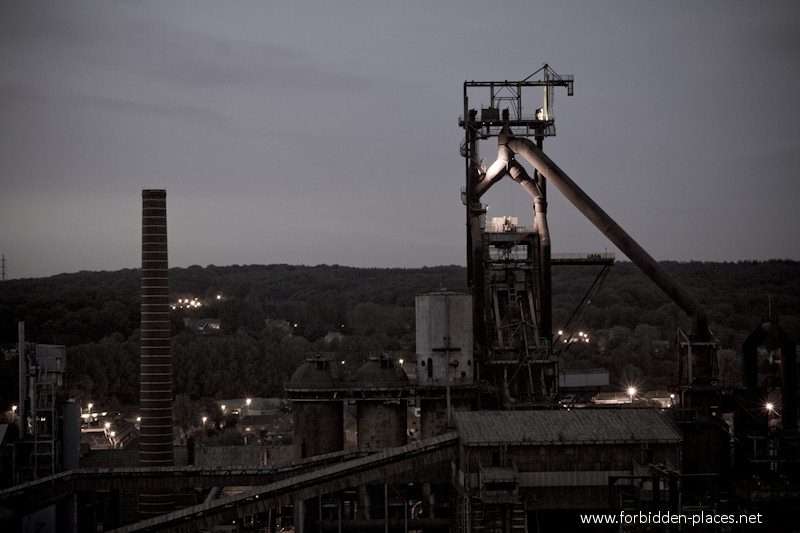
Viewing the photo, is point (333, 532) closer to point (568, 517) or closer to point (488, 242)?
point (568, 517)

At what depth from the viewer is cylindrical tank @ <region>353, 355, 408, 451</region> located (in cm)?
4800

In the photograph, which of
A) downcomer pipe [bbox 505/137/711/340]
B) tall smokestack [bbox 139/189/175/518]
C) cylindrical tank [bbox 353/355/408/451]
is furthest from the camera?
tall smokestack [bbox 139/189/175/518]

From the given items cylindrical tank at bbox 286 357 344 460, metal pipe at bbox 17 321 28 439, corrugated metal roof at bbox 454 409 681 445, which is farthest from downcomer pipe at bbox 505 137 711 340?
metal pipe at bbox 17 321 28 439

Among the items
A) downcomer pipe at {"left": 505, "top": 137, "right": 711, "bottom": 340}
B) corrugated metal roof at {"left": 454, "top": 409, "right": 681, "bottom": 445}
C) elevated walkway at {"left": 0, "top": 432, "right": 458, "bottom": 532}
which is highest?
downcomer pipe at {"left": 505, "top": 137, "right": 711, "bottom": 340}

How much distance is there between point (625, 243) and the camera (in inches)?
1956

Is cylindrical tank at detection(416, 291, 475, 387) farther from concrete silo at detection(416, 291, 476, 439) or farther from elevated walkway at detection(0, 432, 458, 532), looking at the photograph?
elevated walkway at detection(0, 432, 458, 532)

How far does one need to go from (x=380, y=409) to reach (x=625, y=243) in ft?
46.9

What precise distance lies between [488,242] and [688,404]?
45.1ft

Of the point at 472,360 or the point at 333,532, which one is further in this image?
the point at 472,360

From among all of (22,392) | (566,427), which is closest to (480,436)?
(566,427)

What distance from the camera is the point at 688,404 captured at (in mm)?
47344

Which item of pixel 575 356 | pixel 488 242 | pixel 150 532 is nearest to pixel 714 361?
pixel 488 242

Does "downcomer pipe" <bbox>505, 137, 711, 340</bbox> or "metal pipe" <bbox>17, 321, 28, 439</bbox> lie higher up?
"downcomer pipe" <bbox>505, 137, 711, 340</bbox>

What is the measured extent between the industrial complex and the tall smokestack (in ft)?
0.32
